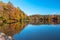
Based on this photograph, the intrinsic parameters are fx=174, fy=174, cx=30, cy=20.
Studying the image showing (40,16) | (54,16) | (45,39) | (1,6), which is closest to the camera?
(45,39)

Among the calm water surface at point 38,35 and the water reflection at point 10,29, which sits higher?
the water reflection at point 10,29

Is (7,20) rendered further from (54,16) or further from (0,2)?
(54,16)

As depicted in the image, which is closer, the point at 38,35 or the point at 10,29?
the point at 38,35

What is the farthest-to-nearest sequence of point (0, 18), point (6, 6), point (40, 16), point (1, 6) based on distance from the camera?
1. point (40, 16)
2. point (6, 6)
3. point (1, 6)
4. point (0, 18)

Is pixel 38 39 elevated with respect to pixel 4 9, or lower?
lower

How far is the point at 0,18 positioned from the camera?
202 ft

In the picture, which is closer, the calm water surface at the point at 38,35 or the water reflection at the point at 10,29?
the calm water surface at the point at 38,35

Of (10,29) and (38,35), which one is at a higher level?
(10,29)

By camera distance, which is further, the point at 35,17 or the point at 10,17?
the point at 35,17

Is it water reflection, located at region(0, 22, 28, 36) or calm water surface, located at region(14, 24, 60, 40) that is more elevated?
water reflection, located at region(0, 22, 28, 36)

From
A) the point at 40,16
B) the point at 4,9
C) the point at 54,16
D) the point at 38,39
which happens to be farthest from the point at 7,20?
the point at 40,16

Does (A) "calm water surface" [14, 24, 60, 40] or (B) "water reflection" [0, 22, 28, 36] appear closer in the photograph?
(A) "calm water surface" [14, 24, 60, 40]

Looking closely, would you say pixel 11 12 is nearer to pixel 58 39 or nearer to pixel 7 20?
pixel 7 20

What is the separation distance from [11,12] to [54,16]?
94194mm
